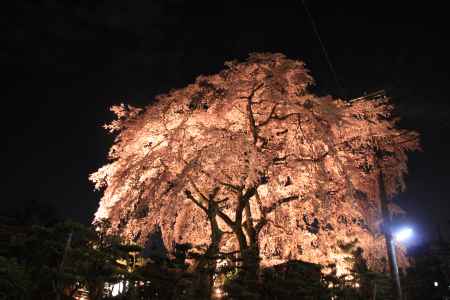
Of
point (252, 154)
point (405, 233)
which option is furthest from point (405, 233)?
point (252, 154)

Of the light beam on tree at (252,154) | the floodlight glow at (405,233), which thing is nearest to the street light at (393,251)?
the floodlight glow at (405,233)

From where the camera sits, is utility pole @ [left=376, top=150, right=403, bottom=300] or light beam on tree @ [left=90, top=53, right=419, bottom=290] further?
light beam on tree @ [left=90, top=53, right=419, bottom=290]

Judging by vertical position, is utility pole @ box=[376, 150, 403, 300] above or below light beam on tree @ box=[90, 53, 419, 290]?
below

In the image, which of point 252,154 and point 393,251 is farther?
point 252,154

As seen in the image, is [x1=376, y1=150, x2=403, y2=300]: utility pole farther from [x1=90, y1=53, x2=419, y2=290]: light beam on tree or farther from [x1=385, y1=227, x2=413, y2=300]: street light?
[x1=90, y1=53, x2=419, y2=290]: light beam on tree

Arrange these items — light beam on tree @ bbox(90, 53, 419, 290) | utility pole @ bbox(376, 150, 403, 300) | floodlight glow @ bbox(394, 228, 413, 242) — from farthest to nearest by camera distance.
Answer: light beam on tree @ bbox(90, 53, 419, 290) → floodlight glow @ bbox(394, 228, 413, 242) → utility pole @ bbox(376, 150, 403, 300)

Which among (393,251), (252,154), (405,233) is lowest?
(393,251)

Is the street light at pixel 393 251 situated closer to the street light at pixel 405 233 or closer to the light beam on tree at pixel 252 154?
the street light at pixel 405 233

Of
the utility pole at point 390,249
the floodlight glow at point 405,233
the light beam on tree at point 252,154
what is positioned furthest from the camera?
the light beam on tree at point 252,154

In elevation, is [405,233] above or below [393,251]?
above

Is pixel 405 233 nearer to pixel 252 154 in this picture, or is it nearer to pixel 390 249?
pixel 390 249

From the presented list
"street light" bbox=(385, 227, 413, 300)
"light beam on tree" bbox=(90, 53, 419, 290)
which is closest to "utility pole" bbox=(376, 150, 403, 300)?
"street light" bbox=(385, 227, 413, 300)

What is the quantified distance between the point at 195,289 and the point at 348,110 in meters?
6.67

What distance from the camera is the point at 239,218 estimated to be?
10383mm
